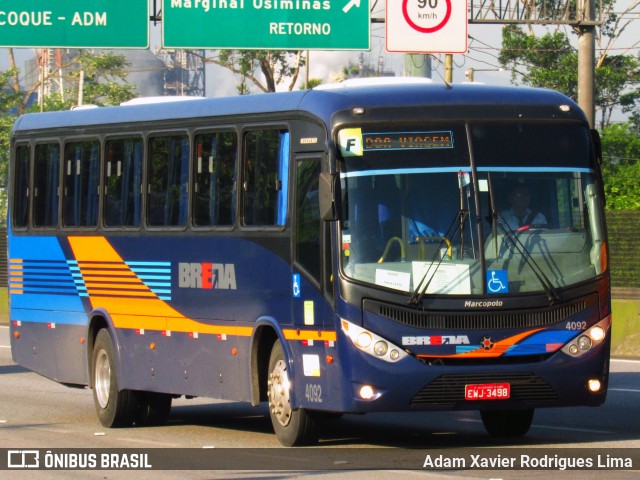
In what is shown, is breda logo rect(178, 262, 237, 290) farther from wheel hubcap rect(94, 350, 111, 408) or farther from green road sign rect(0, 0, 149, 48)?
green road sign rect(0, 0, 149, 48)

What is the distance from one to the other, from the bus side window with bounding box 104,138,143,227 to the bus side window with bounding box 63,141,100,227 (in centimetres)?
24

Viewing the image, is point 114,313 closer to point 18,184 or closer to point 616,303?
point 18,184

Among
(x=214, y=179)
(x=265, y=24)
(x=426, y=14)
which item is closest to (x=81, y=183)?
(x=214, y=179)

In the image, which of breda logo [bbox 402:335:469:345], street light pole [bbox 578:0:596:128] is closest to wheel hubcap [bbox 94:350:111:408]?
breda logo [bbox 402:335:469:345]

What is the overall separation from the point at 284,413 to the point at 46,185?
18.7 feet

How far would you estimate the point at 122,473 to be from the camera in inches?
455

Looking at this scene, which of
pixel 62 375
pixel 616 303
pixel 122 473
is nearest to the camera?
pixel 122 473

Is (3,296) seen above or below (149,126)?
below

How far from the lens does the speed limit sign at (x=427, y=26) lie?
24.0 m

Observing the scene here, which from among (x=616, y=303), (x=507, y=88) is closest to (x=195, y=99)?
(x=507, y=88)

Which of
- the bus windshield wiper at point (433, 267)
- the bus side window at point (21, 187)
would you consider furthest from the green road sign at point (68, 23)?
the bus windshield wiper at point (433, 267)

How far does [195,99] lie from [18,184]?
12.7 feet

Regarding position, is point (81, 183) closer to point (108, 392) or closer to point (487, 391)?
point (108, 392)

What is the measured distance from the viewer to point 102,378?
16219 mm
